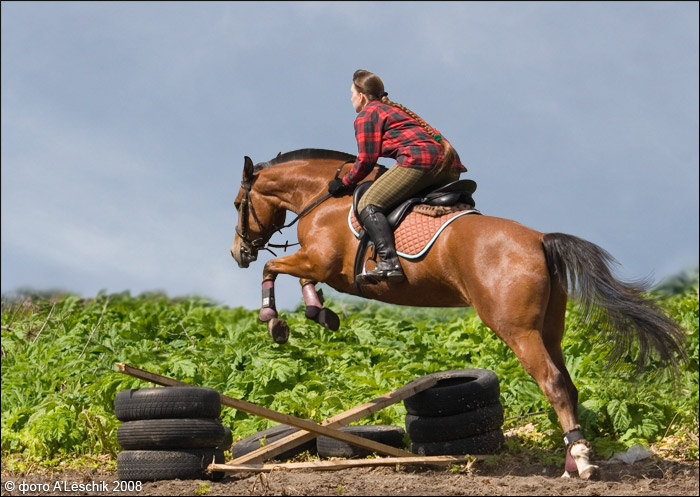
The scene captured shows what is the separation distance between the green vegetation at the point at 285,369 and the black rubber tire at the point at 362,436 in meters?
0.72

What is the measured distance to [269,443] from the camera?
8203 millimetres

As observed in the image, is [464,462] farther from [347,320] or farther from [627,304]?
[347,320]

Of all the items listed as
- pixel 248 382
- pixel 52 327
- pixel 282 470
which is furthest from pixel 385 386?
pixel 52 327

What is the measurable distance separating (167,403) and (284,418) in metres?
1.03

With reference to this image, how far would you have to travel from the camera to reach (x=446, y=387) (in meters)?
7.69

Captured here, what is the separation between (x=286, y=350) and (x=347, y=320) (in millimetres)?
1980

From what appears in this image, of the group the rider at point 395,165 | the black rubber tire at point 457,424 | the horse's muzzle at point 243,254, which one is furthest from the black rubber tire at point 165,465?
the horse's muzzle at point 243,254

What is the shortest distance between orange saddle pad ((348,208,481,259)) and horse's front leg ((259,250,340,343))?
907 millimetres

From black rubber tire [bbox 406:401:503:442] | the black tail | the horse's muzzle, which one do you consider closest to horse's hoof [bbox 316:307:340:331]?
black rubber tire [bbox 406:401:503:442]

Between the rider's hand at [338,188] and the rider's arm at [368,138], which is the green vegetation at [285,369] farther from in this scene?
the rider's hand at [338,188]

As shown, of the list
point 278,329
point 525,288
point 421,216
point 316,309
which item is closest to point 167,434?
point 278,329

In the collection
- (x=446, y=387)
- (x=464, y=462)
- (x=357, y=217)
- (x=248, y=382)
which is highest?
(x=357, y=217)

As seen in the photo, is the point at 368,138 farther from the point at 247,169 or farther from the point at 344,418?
the point at 344,418

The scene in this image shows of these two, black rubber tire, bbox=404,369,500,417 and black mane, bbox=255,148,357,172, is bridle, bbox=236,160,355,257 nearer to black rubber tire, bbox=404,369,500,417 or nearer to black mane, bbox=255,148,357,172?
black mane, bbox=255,148,357,172
